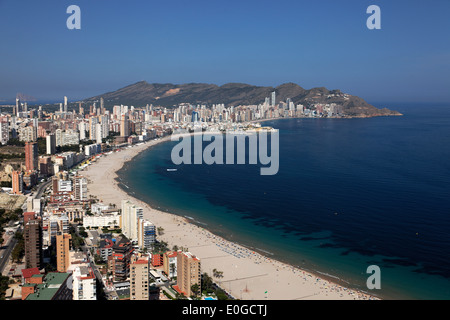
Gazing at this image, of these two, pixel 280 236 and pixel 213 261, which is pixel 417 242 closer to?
pixel 280 236

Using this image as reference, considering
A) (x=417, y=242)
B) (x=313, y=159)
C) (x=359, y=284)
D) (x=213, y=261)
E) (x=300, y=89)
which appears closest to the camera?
(x=359, y=284)

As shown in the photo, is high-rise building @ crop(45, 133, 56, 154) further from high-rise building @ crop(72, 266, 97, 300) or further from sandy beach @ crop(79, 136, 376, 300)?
high-rise building @ crop(72, 266, 97, 300)

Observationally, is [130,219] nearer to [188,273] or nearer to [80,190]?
[188,273]

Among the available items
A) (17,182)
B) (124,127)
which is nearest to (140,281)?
(17,182)

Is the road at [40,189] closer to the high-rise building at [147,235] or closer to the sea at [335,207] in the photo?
the sea at [335,207]

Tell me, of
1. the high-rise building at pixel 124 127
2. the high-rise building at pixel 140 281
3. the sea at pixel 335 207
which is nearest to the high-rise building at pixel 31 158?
the sea at pixel 335 207
